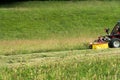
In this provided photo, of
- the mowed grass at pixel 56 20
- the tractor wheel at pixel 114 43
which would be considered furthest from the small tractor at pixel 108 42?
the mowed grass at pixel 56 20

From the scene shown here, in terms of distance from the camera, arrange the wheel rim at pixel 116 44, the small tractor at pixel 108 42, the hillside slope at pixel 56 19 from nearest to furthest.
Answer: the small tractor at pixel 108 42, the wheel rim at pixel 116 44, the hillside slope at pixel 56 19

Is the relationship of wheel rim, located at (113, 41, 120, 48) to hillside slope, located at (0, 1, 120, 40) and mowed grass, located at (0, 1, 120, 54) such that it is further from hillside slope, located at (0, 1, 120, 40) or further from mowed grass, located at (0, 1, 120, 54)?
hillside slope, located at (0, 1, 120, 40)

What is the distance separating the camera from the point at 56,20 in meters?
44.5

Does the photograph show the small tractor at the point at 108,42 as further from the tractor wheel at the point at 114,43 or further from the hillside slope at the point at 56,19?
the hillside slope at the point at 56,19

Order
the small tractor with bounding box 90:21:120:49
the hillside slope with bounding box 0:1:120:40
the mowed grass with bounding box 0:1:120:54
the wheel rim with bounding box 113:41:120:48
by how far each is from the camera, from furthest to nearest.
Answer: the hillside slope with bounding box 0:1:120:40 < the mowed grass with bounding box 0:1:120:54 < the wheel rim with bounding box 113:41:120:48 < the small tractor with bounding box 90:21:120:49

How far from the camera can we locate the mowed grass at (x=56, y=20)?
1590 inches

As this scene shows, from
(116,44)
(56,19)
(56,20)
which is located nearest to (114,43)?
(116,44)

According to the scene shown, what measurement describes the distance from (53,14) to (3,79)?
37.3 m

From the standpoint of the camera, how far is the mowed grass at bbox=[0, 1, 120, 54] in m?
40.4

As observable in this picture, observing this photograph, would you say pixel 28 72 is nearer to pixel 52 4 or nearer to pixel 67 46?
pixel 67 46

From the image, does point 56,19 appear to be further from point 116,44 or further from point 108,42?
point 116,44

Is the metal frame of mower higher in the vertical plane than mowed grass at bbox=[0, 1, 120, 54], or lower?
higher

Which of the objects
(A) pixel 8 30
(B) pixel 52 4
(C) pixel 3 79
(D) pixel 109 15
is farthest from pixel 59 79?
(B) pixel 52 4

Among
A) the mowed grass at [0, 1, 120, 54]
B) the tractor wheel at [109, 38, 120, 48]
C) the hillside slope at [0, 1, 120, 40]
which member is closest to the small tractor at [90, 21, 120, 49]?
the tractor wheel at [109, 38, 120, 48]
